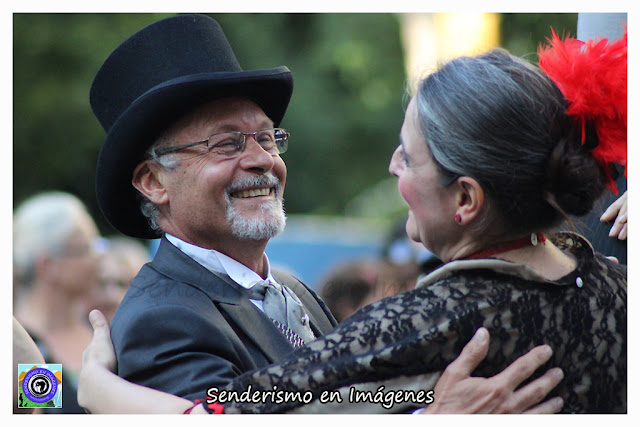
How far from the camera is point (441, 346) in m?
2.05

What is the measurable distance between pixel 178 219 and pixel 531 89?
60.4 inches

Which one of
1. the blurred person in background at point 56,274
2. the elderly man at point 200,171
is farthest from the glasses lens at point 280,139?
the blurred person in background at point 56,274

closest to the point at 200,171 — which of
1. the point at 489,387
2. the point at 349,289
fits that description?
the point at 489,387

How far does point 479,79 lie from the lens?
217cm

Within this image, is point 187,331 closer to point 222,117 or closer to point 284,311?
point 284,311

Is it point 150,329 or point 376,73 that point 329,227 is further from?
point 150,329

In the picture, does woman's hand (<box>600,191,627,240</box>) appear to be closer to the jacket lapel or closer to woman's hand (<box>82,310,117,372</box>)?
the jacket lapel

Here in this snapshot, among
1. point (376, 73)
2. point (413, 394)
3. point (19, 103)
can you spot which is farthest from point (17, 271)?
point (376, 73)

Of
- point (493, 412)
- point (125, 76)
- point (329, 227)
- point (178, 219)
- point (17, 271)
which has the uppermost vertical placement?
point (125, 76)

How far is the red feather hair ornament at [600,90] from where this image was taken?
2.15 m

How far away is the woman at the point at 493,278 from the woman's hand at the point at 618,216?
539 mm

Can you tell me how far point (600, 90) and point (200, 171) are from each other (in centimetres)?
157

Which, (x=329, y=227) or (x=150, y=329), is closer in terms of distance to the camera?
(x=150, y=329)

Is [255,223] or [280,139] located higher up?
[280,139]
